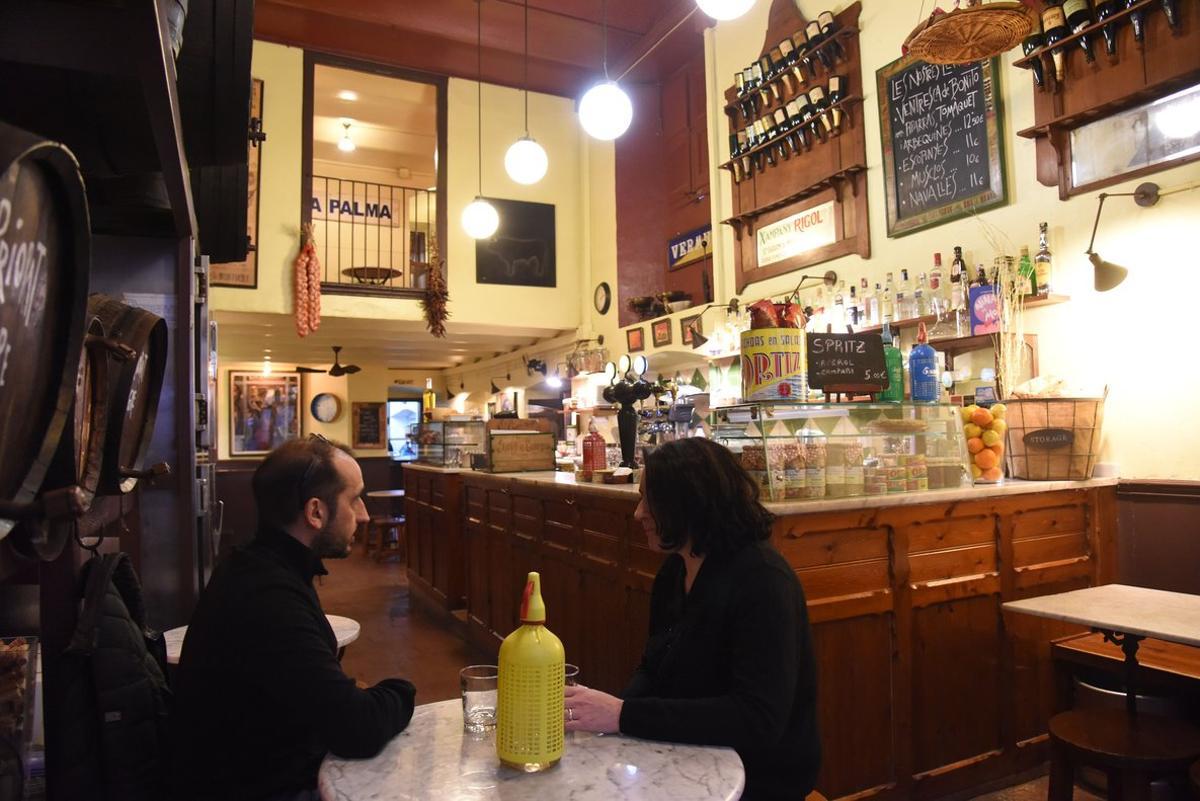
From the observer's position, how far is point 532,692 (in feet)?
4.30

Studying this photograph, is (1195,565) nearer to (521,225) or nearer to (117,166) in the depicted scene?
(117,166)

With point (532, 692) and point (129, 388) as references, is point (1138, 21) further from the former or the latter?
point (129, 388)

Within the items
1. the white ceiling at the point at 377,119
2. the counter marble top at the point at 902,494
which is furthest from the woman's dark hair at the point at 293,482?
the white ceiling at the point at 377,119

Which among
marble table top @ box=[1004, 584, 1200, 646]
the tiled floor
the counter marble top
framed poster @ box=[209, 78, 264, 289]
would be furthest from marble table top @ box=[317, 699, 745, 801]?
framed poster @ box=[209, 78, 264, 289]

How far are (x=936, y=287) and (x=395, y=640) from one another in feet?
14.6

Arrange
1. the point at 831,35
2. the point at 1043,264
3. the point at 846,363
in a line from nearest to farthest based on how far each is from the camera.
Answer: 1. the point at 846,363
2. the point at 1043,264
3. the point at 831,35

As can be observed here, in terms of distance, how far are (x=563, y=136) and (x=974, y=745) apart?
8092mm

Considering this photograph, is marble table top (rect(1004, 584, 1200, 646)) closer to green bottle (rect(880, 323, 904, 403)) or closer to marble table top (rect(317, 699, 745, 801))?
green bottle (rect(880, 323, 904, 403))

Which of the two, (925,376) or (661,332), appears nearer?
(925,376)

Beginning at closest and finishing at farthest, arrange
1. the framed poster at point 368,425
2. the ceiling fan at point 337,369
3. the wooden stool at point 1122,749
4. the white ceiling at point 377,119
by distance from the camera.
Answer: the wooden stool at point 1122,749 → the white ceiling at point 377,119 → the ceiling fan at point 337,369 → the framed poster at point 368,425

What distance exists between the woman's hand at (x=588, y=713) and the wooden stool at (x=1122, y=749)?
1784 mm

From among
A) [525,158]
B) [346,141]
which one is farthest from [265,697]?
[346,141]

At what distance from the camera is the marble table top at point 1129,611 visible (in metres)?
2.36

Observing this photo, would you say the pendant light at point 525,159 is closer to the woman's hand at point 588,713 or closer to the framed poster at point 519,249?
the framed poster at point 519,249
